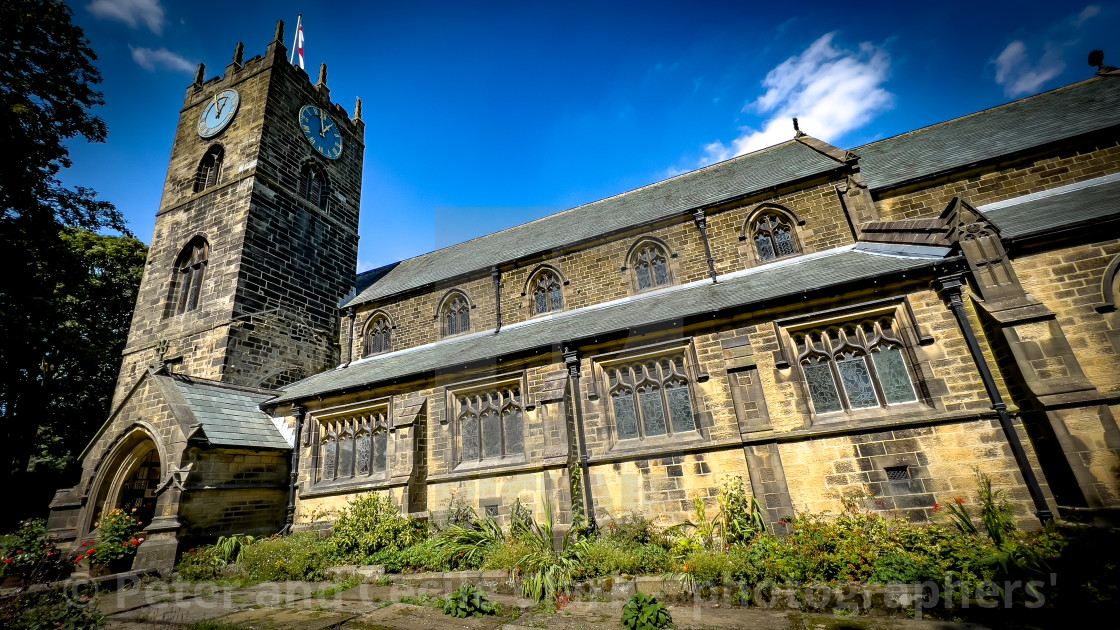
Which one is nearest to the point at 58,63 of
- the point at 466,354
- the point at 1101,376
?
the point at 466,354

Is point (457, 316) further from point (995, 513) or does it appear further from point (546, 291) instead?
point (995, 513)

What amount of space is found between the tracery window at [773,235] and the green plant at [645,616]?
9710 mm

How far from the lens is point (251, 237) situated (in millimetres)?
16797

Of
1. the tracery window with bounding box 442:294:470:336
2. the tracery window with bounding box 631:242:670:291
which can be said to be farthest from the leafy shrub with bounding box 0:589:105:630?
the tracery window with bounding box 631:242:670:291

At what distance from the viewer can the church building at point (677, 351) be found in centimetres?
802

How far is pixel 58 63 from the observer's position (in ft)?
42.1

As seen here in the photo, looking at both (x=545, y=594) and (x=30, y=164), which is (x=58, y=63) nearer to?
(x=30, y=164)

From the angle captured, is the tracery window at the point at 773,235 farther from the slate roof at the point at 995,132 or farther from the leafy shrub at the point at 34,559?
the leafy shrub at the point at 34,559

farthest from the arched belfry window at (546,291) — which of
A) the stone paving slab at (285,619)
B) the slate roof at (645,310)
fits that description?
the stone paving slab at (285,619)

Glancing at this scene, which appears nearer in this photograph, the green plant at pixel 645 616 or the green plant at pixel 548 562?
the green plant at pixel 645 616

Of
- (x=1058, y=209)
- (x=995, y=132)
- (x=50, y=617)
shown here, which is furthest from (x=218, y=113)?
(x=995, y=132)

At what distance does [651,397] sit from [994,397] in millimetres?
6146

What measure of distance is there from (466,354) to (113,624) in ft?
26.6

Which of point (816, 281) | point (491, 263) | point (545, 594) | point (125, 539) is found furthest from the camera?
point (491, 263)
